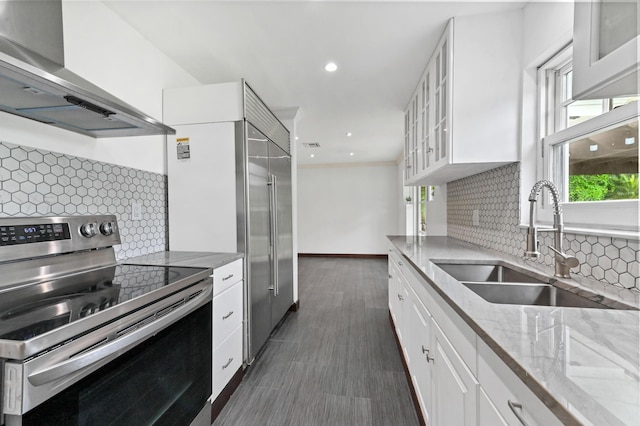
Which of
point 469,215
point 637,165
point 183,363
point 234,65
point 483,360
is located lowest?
point 183,363

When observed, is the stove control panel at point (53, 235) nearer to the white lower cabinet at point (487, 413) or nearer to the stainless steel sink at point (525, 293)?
the white lower cabinet at point (487, 413)

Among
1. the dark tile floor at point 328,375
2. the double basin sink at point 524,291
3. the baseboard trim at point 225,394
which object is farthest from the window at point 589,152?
the baseboard trim at point 225,394

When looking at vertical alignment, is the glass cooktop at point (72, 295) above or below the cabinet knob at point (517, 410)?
above

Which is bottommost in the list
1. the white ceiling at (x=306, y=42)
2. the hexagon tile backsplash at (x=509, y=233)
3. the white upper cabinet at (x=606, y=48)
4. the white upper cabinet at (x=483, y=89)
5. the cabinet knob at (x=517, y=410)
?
the cabinet knob at (x=517, y=410)

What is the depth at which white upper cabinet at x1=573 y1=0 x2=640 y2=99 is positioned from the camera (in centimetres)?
58

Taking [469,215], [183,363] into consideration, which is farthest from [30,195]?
[469,215]

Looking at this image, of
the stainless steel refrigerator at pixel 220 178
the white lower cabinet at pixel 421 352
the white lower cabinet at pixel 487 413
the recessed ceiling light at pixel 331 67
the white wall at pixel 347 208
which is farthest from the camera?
the white wall at pixel 347 208

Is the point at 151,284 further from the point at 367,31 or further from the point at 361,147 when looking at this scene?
the point at 361,147

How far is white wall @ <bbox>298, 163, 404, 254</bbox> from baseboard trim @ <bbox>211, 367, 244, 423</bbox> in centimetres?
537

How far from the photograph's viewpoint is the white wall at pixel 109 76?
4.29 feet

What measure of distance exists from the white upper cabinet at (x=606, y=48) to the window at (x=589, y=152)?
22.4 inches

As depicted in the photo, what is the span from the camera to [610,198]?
113cm

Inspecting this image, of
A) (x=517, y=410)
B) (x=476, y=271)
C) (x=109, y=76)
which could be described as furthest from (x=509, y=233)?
(x=109, y=76)

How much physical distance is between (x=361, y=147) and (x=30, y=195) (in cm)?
480
